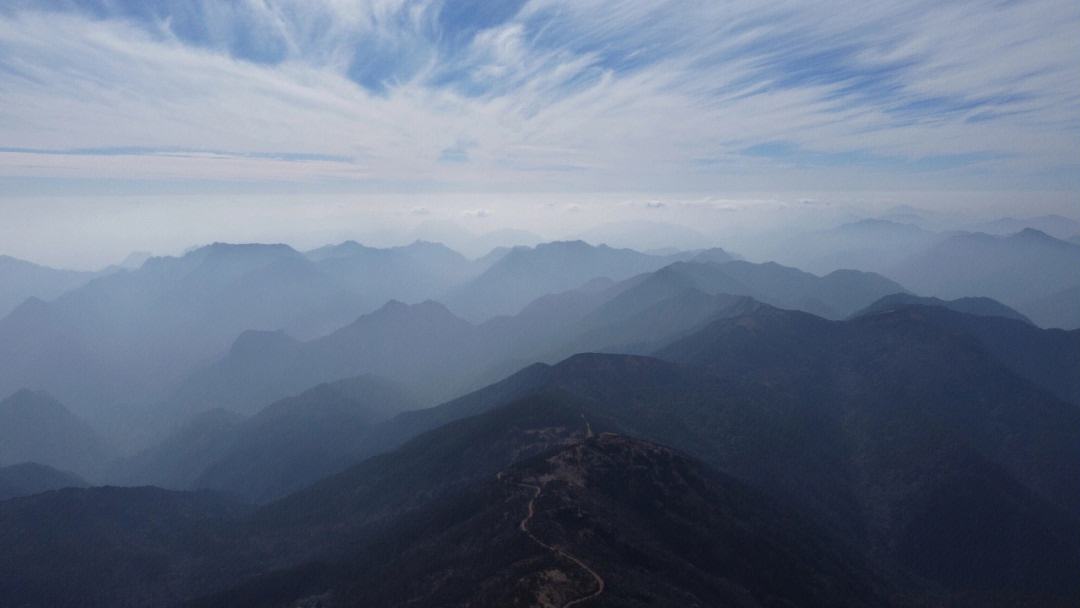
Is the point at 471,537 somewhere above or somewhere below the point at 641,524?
above

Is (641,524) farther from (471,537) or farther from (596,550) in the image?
(471,537)

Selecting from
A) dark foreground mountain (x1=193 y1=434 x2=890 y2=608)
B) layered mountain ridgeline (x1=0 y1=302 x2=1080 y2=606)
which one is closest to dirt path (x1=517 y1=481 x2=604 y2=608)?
dark foreground mountain (x1=193 y1=434 x2=890 y2=608)

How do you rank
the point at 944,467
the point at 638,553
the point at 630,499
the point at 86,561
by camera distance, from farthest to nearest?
the point at 944,467, the point at 86,561, the point at 630,499, the point at 638,553

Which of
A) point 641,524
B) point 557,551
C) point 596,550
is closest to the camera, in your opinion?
point 557,551

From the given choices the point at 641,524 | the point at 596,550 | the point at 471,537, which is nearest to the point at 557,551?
the point at 596,550

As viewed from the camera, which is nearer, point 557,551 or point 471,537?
point 557,551

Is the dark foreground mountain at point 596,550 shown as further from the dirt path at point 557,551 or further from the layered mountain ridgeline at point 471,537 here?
the layered mountain ridgeline at point 471,537

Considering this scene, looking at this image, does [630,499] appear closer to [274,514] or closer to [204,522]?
[274,514]

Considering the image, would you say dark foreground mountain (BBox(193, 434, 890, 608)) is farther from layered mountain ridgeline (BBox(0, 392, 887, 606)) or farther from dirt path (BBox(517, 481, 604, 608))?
layered mountain ridgeline (BBox(0, 392, 887, 606))

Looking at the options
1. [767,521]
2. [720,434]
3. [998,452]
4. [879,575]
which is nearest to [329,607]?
[767,521]
